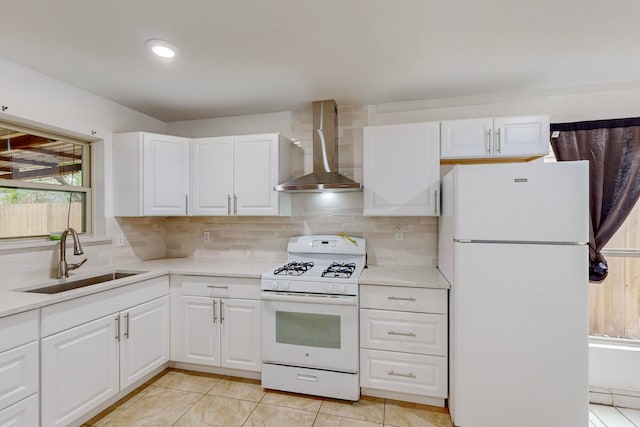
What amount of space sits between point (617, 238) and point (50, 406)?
158 inches

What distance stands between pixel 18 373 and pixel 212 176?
1843 mm

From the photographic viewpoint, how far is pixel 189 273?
2490 mm

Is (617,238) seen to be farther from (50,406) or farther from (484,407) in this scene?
(50,406)

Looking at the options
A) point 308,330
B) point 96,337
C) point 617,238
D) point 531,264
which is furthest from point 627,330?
point 96,337

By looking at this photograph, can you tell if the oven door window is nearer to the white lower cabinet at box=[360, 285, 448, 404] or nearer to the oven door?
the oven door

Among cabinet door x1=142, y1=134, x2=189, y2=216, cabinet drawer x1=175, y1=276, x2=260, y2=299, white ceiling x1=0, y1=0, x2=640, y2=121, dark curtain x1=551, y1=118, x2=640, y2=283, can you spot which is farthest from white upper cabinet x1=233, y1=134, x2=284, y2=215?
dark curtain x1=551, y1=118, x2=640, y2=283

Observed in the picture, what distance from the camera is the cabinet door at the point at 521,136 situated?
227 cm

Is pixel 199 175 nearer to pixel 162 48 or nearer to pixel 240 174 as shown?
pixel 240 174

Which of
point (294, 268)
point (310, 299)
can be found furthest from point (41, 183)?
point (310, 299)

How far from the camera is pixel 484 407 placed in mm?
1860

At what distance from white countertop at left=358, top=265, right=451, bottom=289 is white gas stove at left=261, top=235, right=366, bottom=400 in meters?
0.14

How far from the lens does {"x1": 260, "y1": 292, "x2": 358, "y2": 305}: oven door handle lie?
215 centimetres

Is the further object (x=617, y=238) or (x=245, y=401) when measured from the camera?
(x=617, y=238)

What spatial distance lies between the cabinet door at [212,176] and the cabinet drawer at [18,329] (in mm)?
1476
